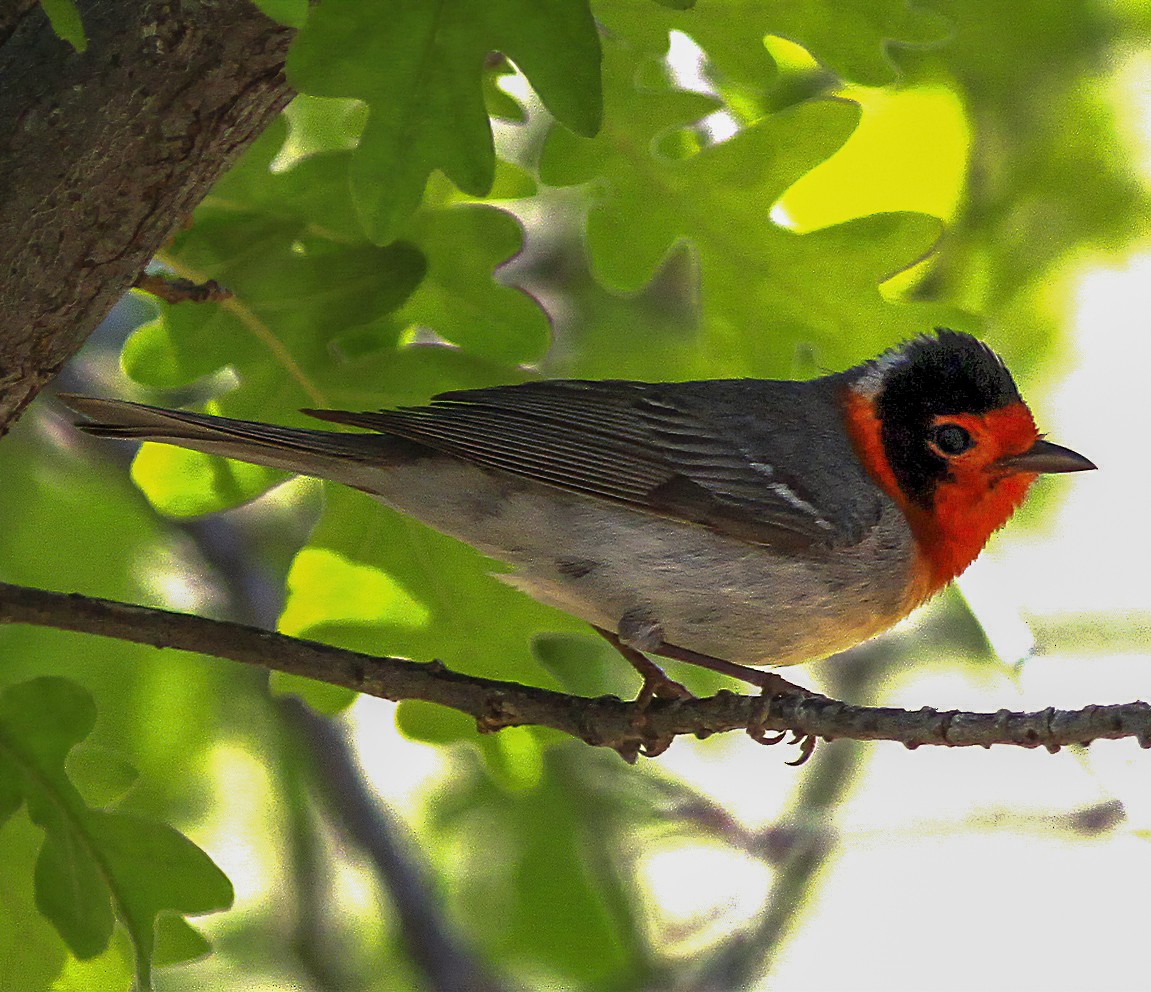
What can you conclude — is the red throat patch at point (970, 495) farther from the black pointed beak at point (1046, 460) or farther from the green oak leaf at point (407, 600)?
the green oak leaf at point (407, 600)

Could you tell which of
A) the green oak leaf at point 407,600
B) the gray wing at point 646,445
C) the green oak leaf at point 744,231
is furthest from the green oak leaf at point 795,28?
the green oak leaf at point 407,600

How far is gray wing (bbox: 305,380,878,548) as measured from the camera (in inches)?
150

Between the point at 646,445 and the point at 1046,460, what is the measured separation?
1110 millimetres

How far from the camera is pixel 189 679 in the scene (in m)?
5.69

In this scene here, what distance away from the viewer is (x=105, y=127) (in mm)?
2670

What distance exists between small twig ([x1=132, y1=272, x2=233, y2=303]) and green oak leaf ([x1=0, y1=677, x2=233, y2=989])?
91cm

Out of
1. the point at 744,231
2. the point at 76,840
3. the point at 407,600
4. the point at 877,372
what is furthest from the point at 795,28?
the point at 76,840

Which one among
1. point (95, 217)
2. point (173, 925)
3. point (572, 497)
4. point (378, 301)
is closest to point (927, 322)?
point (572, 497)

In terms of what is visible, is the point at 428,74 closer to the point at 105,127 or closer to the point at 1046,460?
the point at 105,127

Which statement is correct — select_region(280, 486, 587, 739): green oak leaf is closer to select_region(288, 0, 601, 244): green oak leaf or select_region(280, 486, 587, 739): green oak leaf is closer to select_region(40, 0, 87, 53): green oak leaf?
select_region(288, 0, 601, 244): green oak leaf

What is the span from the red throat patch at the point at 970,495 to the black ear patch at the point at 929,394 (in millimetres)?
29

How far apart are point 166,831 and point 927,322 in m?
2.27

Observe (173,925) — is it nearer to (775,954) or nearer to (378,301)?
(378,301)

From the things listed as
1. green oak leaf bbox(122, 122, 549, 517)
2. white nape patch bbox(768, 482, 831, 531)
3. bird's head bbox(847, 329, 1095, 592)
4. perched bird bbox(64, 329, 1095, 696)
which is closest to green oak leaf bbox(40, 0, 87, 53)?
perched bird bbox(64, 329, 1095, 696)
